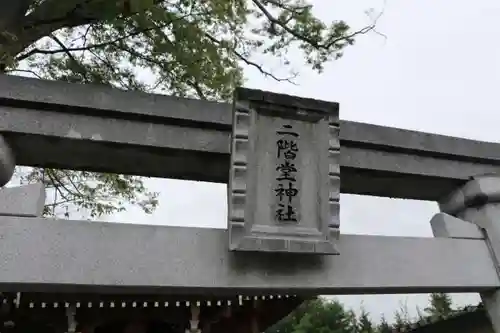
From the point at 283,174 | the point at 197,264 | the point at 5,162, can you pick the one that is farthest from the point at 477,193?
the point at 5,162

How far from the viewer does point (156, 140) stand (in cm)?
273

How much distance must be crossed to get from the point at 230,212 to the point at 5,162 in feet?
3.96

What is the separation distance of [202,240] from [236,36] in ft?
10.1

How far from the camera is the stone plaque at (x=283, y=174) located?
8.47ft

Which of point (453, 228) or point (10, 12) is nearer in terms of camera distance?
point (453, 228)

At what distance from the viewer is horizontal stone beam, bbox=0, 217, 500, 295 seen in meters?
2.31

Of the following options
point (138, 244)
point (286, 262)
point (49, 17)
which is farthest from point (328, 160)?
point (49, 17)

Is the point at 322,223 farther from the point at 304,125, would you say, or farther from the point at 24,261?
the point at 24,261

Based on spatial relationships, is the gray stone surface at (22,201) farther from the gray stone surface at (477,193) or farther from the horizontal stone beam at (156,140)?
the gray stone surface at (477,193)

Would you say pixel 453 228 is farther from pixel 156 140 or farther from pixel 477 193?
pixel 156 140

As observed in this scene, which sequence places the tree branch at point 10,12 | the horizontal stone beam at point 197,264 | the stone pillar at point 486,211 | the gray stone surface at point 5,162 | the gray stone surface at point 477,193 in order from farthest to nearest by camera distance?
the tree branch at point 10,12
the gray stone surface at point 477,193
the stone pillar at point 486,211
the gray stone surface at point 5,162
the horizontal stone beam at point 197,264

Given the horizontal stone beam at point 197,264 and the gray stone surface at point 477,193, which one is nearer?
the horizontal stone beam at point 197,264

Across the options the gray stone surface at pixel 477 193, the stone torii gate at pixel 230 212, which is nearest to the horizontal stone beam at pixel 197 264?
the stone torii gate at pixel 230 212

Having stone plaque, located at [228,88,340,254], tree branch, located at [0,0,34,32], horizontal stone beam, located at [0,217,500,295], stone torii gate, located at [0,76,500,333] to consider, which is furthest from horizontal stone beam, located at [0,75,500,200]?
tree branch, located at [0,0,34,32]
